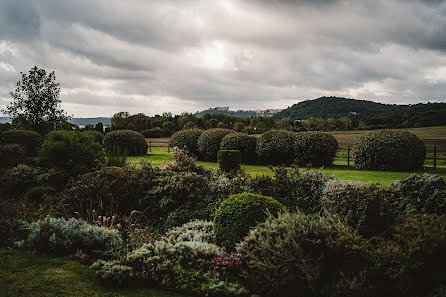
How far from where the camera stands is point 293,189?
7832mm

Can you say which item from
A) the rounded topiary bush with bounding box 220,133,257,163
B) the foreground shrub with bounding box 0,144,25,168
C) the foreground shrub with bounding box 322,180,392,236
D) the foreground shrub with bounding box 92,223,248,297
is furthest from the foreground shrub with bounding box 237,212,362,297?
the rounded topiary bush with bounding box 220,133,257,163

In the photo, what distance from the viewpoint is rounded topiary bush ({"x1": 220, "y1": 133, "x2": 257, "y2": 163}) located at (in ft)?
59.1

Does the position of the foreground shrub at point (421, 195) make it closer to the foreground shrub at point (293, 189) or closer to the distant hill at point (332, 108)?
the foreground shrub at point (293, 189)

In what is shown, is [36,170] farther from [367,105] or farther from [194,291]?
[367,105]

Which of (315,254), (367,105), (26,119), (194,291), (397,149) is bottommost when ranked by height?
(194,291)

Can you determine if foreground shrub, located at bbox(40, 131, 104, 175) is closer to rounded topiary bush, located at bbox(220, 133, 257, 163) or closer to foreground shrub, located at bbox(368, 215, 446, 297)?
foreground shrub, located at bbox(368, 215, 446, 297)

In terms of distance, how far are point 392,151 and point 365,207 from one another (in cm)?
1013

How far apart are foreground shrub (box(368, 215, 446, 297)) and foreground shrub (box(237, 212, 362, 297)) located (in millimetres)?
277

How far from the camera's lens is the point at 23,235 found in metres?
5.84

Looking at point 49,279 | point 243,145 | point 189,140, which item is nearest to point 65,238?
point 49,279

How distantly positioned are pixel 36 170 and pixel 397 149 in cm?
1524

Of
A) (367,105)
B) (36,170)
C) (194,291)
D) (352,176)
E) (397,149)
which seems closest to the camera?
(194,291)

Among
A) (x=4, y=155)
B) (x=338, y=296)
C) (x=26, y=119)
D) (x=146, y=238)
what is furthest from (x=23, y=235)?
(x=26, y=119)

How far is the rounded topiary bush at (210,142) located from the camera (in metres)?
19.2
